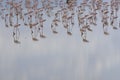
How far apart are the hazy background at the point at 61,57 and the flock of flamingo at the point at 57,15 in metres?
0.31

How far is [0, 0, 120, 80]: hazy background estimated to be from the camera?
25.1 ft

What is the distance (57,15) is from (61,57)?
14.8 ft

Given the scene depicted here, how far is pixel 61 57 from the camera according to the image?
340 inches

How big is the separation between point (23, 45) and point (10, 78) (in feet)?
7.65

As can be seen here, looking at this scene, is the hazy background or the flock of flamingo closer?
the hazy background

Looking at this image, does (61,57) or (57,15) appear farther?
(57,15)

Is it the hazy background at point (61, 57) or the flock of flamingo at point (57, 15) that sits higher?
the flock of flamingo at point (57, 15)

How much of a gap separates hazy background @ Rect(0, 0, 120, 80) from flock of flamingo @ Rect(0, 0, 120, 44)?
1.01ft

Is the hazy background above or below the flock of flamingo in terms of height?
below

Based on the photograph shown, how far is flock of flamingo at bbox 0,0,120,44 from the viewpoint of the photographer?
36.5 feet

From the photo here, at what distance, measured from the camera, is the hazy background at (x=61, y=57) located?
7.65 metres

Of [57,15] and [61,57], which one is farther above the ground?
[57,15]

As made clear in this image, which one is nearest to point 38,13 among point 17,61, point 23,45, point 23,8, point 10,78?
point 23,8

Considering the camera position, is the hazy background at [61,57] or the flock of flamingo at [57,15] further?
the flock of flamingo at [57,15]
